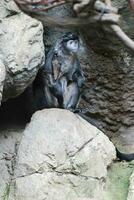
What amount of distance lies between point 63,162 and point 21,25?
40.1 inches

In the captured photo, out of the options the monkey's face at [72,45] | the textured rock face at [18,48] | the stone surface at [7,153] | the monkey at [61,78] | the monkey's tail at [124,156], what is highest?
the textured rock face at [18,48]

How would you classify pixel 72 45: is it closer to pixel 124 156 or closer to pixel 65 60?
pixel 65 60

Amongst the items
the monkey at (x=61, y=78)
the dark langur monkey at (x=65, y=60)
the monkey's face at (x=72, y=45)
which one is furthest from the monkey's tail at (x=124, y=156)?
the monkey's face at (x=72, y=45)

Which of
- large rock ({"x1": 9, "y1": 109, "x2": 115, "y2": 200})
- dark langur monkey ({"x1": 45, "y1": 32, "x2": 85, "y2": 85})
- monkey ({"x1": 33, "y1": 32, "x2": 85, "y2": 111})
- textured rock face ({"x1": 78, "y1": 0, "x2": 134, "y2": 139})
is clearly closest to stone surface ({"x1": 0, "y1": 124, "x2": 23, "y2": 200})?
large rock ({"x1": 9, "y1": 109, "x2": 115, "y2": 200})

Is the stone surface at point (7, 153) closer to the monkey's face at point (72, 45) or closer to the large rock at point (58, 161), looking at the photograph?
the large rock at point (58, 161)

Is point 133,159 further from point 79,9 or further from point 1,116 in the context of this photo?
point 79,9

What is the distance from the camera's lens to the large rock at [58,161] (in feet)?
11.0

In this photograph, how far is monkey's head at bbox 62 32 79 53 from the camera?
410 centimetres

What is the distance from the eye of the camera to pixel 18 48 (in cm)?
329

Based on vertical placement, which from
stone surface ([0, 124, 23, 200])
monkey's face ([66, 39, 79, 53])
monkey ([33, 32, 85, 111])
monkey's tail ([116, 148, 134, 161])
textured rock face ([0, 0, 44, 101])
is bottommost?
monkey's tail ([116, 148, 134, 161])

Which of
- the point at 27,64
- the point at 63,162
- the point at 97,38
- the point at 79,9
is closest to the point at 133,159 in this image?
the point at 63,162

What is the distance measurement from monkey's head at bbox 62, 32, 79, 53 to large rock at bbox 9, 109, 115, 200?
2.39 feet

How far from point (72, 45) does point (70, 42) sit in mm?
32

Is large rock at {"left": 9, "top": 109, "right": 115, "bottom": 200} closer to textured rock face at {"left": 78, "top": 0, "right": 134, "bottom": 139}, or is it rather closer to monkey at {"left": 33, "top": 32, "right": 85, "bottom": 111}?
monkey at {"left": 33, "top": 32, "right": 85, "bottom": 111}
